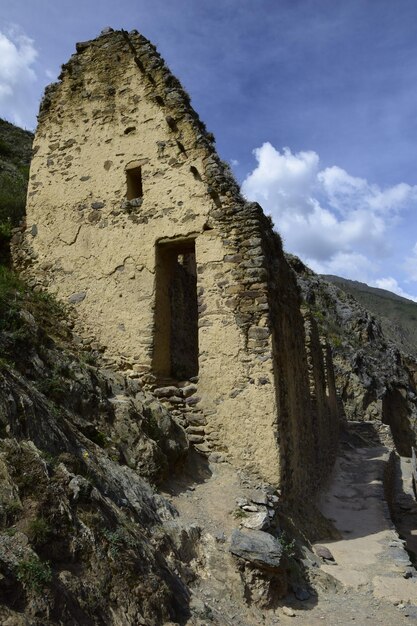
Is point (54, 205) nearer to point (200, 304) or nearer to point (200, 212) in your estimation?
point (200, 212)

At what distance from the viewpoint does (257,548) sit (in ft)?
16.8

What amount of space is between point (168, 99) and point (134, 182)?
151 cm

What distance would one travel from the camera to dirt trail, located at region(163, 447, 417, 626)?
462 centimetres

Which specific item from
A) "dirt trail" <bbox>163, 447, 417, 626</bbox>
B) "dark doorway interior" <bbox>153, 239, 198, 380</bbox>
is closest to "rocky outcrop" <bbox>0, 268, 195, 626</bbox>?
"dirt trail" <bbox>163, 447, 417, 626</bbox>

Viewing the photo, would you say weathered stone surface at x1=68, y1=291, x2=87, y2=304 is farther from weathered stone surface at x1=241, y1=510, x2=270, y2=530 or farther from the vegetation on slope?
weathered stone surface at x1=241, y1=510, x2=270, y2=530

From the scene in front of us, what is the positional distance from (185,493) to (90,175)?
5803mm

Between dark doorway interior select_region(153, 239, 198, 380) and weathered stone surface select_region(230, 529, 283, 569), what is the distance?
2911 mm

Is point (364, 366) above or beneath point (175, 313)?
beneath

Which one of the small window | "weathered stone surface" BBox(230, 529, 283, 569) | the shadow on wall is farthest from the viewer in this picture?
the shadow on wall

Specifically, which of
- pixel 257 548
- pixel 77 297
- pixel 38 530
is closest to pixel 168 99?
pixel 77 297

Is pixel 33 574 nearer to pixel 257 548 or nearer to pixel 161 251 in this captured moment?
pixel 257 548

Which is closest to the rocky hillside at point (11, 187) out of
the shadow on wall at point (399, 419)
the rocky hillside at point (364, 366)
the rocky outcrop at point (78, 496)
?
the rocky outcrop at point (78, 496)

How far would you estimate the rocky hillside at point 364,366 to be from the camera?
984 inches

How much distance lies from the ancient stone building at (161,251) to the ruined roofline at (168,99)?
23 mm
